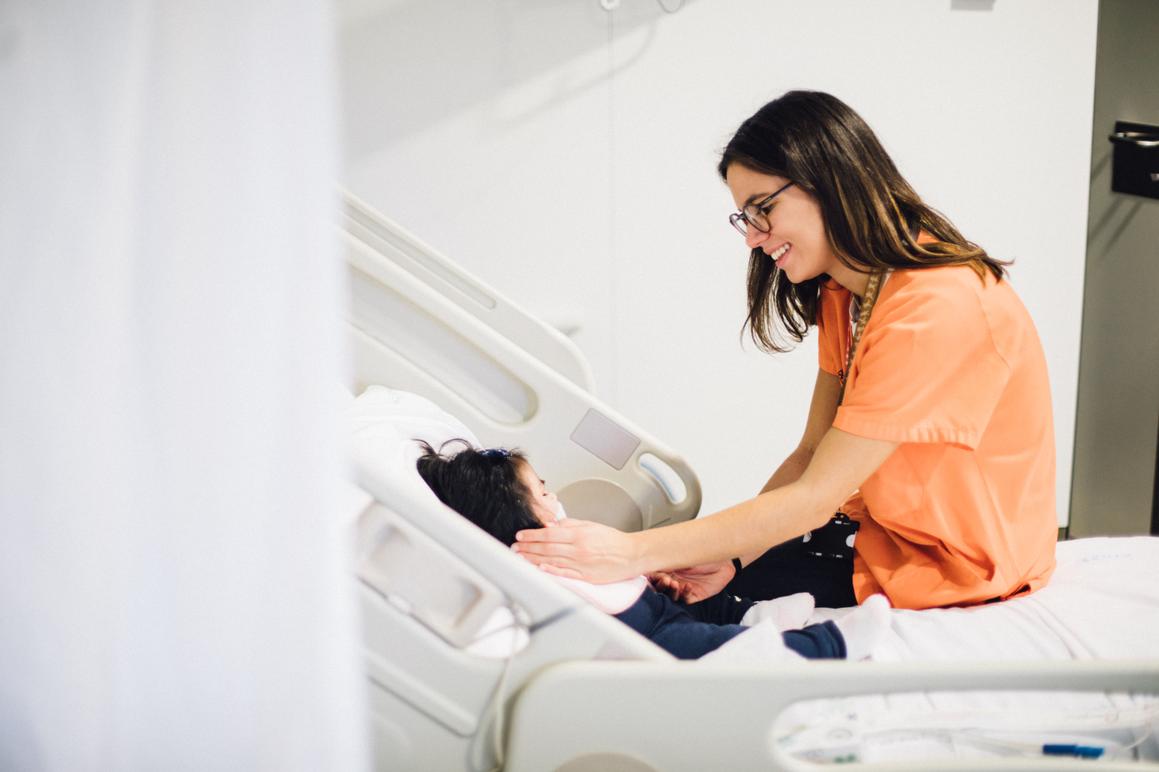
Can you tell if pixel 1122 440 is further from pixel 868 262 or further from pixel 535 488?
pixel 535 488

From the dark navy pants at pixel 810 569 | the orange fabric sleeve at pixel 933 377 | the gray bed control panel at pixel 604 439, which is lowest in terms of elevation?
the dark navy pants at pixel 810 569

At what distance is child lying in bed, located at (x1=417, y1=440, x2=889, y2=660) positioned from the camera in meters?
1.09

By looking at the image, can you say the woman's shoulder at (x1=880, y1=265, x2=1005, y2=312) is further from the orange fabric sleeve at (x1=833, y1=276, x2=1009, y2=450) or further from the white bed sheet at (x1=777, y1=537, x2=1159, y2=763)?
the white bed sheet at (x1=777, y1=537, x2=1159, y2=763)

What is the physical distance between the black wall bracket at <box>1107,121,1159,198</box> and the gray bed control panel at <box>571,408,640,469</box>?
5.74 feet

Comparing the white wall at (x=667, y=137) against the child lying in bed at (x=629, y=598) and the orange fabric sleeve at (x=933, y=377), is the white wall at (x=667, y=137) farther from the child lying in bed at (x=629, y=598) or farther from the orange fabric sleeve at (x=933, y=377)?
the orange fabric sleeve at (x=933, y=377)

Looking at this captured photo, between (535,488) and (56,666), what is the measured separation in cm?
70

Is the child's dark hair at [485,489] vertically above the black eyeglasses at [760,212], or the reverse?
the black eyeglasses at [760,212]

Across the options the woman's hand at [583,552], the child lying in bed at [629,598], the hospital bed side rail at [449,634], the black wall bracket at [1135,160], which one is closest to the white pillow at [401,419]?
the child lying in bed at [629,598]

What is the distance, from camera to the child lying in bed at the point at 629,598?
1.09 metres

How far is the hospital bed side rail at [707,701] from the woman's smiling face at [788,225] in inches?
24.0

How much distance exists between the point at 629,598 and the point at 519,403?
0.55m

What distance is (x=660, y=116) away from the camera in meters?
2.36

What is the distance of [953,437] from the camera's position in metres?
1.14

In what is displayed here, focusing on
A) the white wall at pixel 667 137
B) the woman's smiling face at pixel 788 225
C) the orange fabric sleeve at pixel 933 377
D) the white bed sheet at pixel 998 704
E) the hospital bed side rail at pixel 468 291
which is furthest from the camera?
the white wall at pixel 667 137
